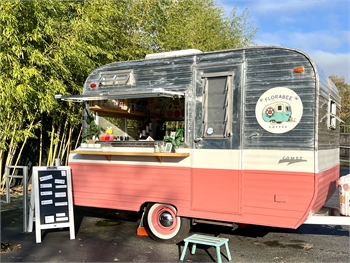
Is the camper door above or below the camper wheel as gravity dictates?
above

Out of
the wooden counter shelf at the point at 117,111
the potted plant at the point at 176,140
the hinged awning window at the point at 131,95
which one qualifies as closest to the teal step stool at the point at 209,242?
the potted plant at the point at 176,140

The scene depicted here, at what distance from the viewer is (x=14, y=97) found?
23.9ft

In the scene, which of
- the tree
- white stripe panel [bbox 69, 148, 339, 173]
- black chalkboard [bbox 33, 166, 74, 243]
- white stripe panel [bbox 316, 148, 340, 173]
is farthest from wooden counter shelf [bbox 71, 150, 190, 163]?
the tree

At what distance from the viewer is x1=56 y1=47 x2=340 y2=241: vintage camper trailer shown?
4812 millimetres

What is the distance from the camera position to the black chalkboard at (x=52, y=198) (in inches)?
227

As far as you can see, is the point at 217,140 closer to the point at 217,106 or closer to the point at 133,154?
the point at 217,106

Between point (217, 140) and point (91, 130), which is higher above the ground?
point (91, 130)

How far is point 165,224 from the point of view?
5828mm

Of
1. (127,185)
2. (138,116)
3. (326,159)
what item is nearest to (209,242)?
(127,185)

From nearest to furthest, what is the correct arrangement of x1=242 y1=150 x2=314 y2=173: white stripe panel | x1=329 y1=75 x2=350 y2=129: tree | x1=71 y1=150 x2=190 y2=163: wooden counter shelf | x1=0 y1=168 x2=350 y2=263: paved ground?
1. x1=242 y1=150 x2=314 y2=173: white stripe panel
2. x1=0 y1=168 x2=350 y2=263: paved ground
3. x1=71 y1=150 x2=190 y2=163: wooden counter shelf
4. x1=329 y1=75 x2=350 y2=129: tree

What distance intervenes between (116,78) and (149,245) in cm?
270

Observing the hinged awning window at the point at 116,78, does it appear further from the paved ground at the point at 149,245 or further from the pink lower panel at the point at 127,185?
the paved ground at the point at 149,245

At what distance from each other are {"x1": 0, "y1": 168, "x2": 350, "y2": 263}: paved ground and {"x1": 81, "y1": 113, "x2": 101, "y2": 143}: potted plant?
160 cm

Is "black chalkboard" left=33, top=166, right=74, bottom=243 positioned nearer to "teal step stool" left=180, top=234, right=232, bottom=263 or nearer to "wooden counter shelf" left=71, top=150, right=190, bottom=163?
"wooden counter shelf" left=71, top=150, right=190, bottom=163
